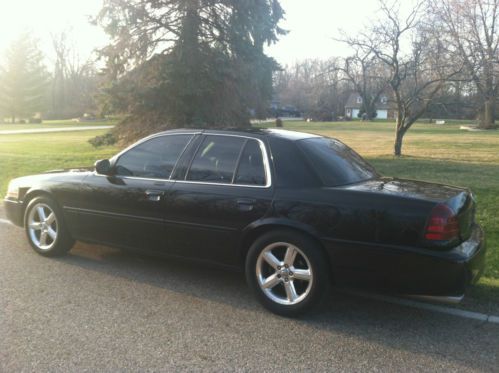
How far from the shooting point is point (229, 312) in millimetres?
4195

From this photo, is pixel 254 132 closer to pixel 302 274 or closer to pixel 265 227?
pixel 265 227

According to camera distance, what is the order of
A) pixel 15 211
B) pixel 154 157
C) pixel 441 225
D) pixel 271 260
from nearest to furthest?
pixel 441 225 → pixel 271 260 → pixel 154 157 → pixel 15 211

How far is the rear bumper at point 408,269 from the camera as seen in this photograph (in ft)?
12.1

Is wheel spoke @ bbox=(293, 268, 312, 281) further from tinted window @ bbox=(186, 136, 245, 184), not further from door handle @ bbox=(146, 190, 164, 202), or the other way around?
door handle @ bbox=(146, 190, 164, 202)

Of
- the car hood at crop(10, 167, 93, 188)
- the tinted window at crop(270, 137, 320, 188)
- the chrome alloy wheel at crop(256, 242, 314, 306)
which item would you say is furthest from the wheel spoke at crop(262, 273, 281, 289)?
the car hood at crop(10, 167, 93, 188)

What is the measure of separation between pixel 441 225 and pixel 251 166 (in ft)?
5.42

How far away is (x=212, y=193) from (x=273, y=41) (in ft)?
48.2

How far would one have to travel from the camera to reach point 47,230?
18.5 ft

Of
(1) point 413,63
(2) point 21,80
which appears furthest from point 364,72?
(2) point 21,80

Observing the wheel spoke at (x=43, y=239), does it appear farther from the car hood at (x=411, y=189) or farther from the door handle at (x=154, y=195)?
the car hood at (x=411, y=189)

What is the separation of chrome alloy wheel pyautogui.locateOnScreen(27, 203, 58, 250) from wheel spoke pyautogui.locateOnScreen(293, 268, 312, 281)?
2.88 metres

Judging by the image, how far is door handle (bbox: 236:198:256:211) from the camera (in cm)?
428

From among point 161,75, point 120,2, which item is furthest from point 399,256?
point 120,2

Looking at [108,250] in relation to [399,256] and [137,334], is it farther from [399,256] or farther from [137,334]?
[399,256]
